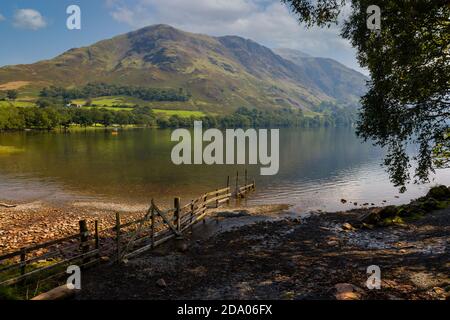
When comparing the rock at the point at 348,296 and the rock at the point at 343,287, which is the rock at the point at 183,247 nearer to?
the rock at the point at 343,287

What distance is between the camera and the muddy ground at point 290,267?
14.3 m

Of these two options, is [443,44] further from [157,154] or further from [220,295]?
[157,154]

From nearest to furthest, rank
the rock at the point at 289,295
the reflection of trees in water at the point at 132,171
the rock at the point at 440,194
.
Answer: the rock at the point at 289,295 < the rock at the point at 440,194 < the reflection of trees in water at the point at 132,171

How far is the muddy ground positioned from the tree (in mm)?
4985

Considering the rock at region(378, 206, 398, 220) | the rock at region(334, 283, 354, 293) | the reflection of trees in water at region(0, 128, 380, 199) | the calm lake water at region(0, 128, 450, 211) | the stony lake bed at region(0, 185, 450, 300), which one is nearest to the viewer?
the rock at region(334, 283, 354, 293)

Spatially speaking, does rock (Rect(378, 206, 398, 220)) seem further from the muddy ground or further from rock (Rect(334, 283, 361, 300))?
rock (Rect(334, 283, 361, 300))

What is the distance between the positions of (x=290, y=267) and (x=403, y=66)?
1198 centimetres

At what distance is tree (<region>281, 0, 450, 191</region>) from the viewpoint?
55.9 ft

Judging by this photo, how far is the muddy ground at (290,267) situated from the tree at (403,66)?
16.4ft

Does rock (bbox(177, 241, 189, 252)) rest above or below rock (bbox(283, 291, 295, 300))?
below

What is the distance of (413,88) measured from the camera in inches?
686

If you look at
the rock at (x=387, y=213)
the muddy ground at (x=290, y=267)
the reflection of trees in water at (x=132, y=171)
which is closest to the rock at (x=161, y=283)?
the muddy ground at (x=290, y=267)

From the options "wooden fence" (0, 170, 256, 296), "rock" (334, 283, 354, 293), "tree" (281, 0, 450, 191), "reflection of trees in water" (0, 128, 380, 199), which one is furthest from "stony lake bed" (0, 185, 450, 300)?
"reflection of trees in water" (0, 128, 380, 199)
